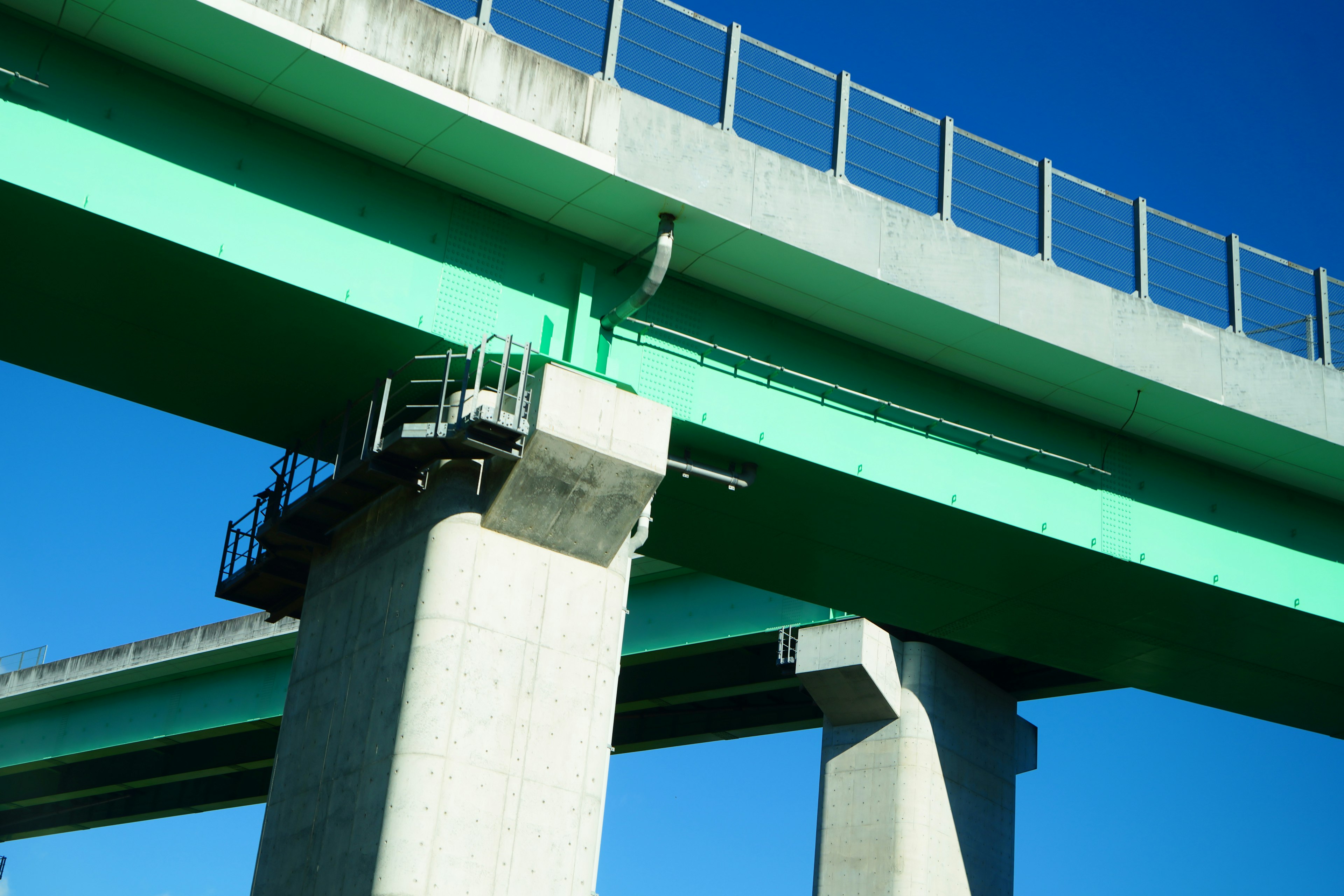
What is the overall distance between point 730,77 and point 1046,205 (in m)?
5.16

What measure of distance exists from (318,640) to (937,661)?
617 inches

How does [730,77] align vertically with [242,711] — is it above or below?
above

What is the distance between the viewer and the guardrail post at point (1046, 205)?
66.9 ft

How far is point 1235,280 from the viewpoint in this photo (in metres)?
22.2

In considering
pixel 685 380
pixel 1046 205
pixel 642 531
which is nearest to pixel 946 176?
pixel 1046 205

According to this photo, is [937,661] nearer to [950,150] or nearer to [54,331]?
[950,150]

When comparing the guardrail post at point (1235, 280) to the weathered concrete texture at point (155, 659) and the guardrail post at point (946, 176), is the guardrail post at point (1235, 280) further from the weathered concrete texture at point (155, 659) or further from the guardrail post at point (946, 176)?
the weathered concrete texture at point (155, 659)

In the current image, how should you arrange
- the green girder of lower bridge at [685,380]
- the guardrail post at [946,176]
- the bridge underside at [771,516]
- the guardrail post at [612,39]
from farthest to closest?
1. the guardrail post at [946,176]
2. the guardrail post at [612,39]
3. the bridge underside at [771,516]
4. the green girder of lower bridge at [685,380]

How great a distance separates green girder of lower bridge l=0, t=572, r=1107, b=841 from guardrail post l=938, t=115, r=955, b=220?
12086 millimetres

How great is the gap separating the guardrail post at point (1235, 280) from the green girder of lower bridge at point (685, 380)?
167cm

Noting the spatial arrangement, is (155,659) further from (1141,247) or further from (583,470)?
(1141,247)

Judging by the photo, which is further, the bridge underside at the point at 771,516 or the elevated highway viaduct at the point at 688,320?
the bridge underside at the point at 771,516

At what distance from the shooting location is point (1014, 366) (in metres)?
20.4

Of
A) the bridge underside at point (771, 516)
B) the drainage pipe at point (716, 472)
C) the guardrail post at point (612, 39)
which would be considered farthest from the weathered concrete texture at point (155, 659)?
the guardrail post at point (612, 39)
